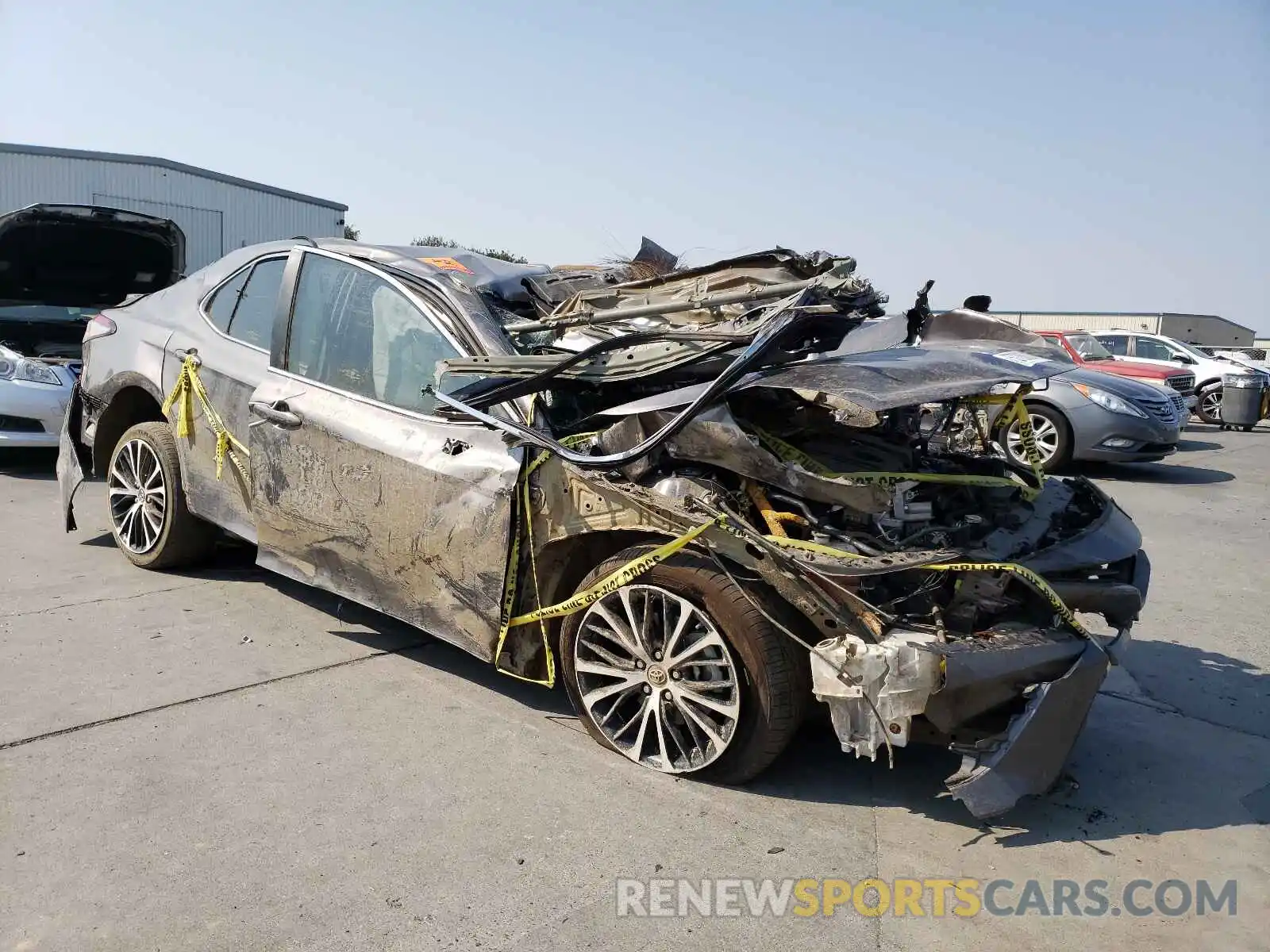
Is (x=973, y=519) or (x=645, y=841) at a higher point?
(x=973, y=519)

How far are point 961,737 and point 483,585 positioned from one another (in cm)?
176

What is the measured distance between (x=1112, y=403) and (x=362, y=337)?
28.5ft

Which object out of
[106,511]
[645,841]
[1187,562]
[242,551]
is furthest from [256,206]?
[645,841]

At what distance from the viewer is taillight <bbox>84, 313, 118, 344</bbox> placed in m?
5.87

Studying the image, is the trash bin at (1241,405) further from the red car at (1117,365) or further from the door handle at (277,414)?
the door handle at (277,414)

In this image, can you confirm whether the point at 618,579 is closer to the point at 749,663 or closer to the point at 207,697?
the point at 749,663

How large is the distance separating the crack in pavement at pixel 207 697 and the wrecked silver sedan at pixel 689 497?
359 mm

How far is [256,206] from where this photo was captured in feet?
67.6

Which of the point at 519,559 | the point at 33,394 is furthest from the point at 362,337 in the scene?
the point at 33,394

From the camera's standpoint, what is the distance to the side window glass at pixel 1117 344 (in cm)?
1819

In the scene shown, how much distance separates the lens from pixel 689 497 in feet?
11.3

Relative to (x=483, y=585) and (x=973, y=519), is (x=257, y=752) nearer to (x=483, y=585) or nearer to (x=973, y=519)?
(x=483, y=585)

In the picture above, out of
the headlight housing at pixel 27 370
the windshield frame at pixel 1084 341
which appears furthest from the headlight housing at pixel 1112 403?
the headlight housing at pixel 27 370

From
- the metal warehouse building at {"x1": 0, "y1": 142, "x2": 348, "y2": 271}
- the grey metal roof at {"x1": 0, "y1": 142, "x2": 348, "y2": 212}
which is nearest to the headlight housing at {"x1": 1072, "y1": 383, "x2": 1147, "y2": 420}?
the metal warehouse building at {"x1": 0, "y1": 142, "x2": 348, "y2": 271}
